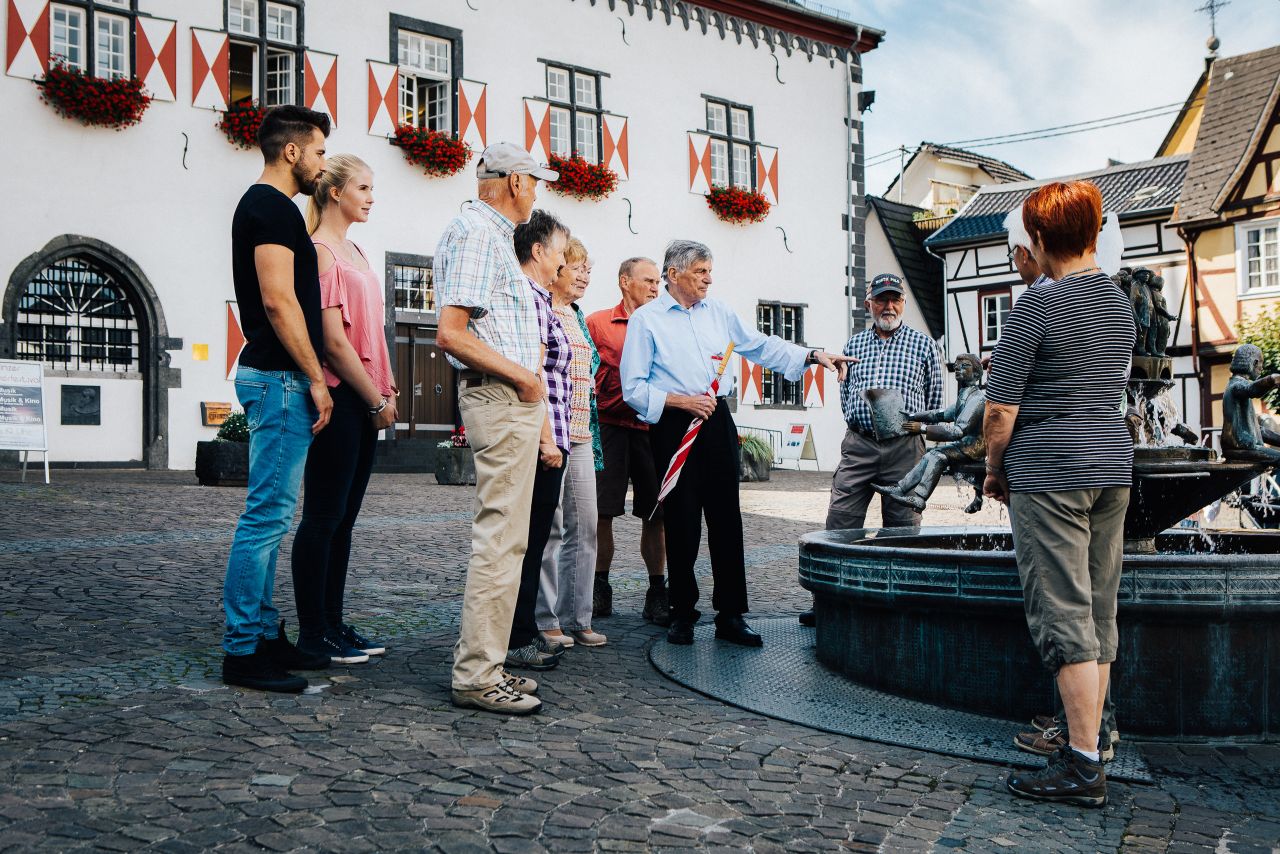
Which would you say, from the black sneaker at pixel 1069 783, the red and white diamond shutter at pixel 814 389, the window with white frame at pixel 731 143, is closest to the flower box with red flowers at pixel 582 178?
the window with white frame at pixel 731 143

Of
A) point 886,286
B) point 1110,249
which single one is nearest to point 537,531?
point 1110,249

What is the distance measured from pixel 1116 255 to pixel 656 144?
17831 millimetres

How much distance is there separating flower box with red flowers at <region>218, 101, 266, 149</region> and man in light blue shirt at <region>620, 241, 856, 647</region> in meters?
12.8

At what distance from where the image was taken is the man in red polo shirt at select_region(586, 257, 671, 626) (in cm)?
585

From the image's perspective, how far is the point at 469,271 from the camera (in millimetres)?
3930

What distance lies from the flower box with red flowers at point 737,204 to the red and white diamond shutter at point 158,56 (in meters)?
9.52

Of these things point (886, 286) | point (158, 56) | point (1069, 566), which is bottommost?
point (1069, 566)

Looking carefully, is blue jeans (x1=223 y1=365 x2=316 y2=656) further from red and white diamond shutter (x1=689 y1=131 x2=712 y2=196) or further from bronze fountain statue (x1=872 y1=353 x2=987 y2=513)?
red and white diamond shutter (x1=689 y1=131 x2=712 y2=196)

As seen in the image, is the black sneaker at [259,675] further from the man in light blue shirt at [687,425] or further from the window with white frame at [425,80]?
the window with white frame at [425,80]

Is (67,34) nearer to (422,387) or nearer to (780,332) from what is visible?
(422,387)

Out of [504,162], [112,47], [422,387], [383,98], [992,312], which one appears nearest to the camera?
[504,162]

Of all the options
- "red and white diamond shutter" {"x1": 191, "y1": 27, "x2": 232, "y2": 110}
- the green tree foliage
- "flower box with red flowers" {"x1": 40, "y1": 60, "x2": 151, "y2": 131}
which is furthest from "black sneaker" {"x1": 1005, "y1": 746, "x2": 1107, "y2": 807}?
the green tree foliage

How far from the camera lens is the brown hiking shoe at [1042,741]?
3.47 meters

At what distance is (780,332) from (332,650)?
64.3ft
